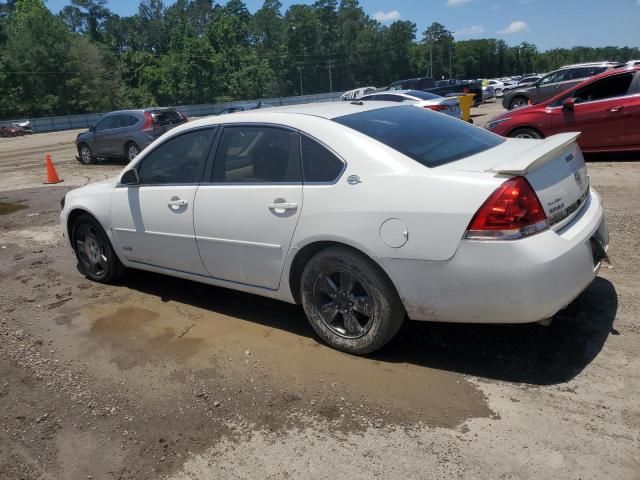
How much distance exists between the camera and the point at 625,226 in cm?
596

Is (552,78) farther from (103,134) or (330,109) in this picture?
(330,109)

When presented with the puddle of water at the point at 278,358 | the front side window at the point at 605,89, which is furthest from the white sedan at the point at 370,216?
the front side window at the point at 605,89

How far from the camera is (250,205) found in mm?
3914

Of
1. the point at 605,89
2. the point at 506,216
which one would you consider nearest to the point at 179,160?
the point at 506,216

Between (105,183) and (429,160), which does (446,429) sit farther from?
(105,183)

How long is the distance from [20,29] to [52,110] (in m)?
16.6

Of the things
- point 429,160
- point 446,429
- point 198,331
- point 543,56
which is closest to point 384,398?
point 446,429

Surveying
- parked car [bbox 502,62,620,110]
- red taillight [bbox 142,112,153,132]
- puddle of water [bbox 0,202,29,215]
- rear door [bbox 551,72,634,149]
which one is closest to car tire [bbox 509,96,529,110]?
parked car [bbox 502,62,620,110]

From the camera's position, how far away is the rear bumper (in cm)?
297

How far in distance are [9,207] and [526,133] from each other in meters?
9.71

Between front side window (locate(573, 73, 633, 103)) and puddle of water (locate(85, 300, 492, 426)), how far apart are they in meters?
7.54

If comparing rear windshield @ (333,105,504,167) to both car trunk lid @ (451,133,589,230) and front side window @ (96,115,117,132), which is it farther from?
front side window @ (96,115,117,132)

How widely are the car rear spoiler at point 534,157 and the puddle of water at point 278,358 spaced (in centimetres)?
125

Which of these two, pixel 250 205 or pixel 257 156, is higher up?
pixel 257 156
